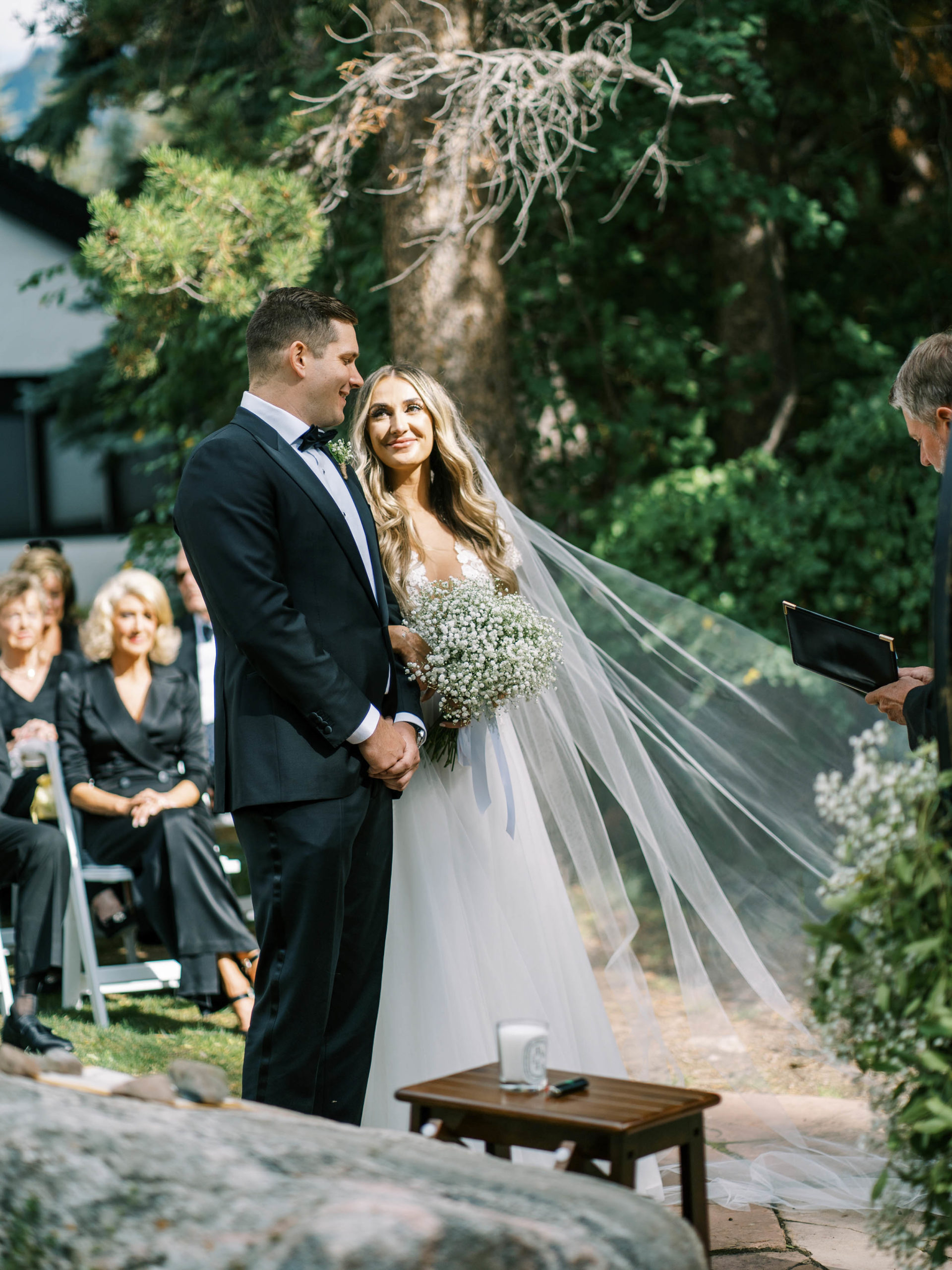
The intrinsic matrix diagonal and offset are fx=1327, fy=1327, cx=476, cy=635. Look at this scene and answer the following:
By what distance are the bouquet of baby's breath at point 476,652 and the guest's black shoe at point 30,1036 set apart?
2218mm

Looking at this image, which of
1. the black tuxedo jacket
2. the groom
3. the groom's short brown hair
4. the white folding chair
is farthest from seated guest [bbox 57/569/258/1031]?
the groom's short brown hair

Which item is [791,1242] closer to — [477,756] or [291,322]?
[477,756]

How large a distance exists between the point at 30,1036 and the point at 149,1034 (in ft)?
2.02

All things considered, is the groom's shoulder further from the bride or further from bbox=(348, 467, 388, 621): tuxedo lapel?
the bride

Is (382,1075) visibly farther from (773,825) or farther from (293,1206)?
(293,1206)

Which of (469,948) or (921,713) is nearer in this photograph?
(921,713)

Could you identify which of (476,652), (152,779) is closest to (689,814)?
(476,652)

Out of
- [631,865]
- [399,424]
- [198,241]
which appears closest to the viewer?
[399,424]

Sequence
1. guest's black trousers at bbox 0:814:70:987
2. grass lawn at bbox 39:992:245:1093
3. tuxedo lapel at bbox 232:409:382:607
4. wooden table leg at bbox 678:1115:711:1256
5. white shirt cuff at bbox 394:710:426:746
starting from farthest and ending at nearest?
guest's black trousers at bbox 0:814:70:987, grass lawn at bbox 39:992:245:1093, white shirt cuff at bbox 394:710:426:746, tuxedo lapel at bbox 232:409:382:607, wooden table leg at bbox 678:1115:711:1256

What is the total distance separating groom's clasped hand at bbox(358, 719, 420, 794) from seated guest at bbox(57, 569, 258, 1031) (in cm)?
252

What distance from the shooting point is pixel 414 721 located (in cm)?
343

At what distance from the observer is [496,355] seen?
21.0ft

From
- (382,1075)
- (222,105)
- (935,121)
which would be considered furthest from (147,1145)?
(935,121)

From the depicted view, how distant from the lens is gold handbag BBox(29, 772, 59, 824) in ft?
19.4
